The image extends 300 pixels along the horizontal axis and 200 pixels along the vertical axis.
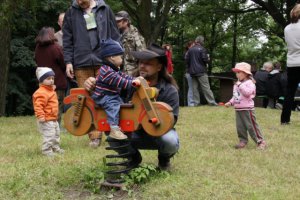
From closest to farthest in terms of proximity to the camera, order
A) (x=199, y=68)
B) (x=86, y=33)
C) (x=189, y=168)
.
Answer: (x=189, y=168) < (x=86, y=33) < (x=199, y=68)

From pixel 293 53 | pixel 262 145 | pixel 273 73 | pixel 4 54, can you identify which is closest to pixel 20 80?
pixel 4 54

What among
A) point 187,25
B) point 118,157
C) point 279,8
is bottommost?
point 118,157

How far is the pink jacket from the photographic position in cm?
655

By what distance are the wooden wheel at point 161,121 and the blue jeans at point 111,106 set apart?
271 mm

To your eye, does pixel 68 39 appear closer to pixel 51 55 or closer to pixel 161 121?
pixel 51 55

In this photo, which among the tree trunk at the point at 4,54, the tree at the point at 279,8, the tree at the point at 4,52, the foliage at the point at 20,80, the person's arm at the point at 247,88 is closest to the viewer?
the person's arm at the point at 247,88

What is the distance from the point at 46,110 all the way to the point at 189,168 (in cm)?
205

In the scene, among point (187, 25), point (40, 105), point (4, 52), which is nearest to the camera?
point (40, 105)

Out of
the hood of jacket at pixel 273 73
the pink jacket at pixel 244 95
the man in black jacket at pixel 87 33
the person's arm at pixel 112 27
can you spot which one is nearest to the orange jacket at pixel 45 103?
the man in black jacket at pixel 87 33

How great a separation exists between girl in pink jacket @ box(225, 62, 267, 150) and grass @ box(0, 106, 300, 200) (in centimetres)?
19

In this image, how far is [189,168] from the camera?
5309mm

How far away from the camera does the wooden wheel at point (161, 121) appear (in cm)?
422

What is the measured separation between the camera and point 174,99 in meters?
4.73

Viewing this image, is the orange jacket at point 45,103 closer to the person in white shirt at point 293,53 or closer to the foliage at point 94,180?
the foliage at point 94,180
